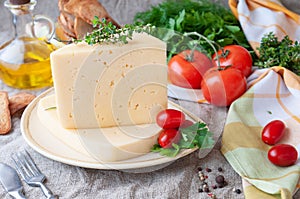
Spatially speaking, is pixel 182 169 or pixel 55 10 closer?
pixel 182 169

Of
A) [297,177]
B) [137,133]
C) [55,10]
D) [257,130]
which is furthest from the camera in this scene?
[55,10]

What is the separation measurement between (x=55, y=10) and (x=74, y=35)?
66 cm

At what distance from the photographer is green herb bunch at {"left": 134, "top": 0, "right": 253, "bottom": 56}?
2.59 metres

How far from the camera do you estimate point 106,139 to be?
1.84 meters

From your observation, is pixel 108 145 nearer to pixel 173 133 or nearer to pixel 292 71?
pixel 173 133

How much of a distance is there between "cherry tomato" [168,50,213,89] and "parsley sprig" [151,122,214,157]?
492mm

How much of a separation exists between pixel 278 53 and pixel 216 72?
13.3 inches

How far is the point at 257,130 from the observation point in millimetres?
2086

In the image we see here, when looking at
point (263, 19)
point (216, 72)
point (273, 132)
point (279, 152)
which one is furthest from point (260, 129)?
point (263, 19)

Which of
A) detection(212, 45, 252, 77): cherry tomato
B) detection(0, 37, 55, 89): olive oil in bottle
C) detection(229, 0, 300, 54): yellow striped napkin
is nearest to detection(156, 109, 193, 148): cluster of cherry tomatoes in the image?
detection(212, 45, 252, 77): cherry tomato

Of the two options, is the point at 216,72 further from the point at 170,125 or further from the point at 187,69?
the point at 170,125

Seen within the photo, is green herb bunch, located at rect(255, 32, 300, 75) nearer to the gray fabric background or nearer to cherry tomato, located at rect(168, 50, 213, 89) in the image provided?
cherry tomato, located at rect(168, 50, 213, 89)

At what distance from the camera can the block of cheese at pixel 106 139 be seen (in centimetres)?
179

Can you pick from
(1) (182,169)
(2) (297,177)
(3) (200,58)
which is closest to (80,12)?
(3) (200,58)
